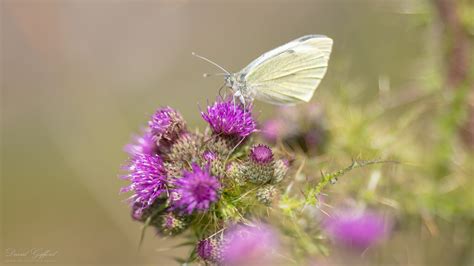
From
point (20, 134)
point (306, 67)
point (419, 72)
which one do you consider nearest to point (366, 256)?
point (306, 67)

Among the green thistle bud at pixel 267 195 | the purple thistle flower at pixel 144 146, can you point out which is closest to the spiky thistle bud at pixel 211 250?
the green thistle bud at pixel 267 195

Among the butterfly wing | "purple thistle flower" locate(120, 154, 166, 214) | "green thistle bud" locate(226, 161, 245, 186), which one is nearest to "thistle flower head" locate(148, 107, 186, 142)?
"purple thistle flower" locate(120, 154, 166, 214)

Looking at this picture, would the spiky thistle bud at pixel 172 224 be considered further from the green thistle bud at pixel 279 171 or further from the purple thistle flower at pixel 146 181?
→ the green thistle bud at pixel 279 171

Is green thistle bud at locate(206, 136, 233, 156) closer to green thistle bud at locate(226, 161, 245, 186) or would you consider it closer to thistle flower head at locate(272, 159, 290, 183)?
green thistle bud at locate(226, 161, 245, 186)

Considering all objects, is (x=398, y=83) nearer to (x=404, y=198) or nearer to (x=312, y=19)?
(x=312, y=19)

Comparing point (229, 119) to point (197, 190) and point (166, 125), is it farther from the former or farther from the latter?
point (197, 190)
